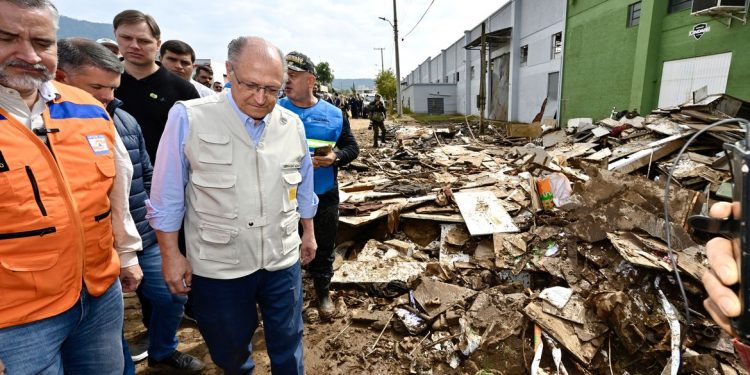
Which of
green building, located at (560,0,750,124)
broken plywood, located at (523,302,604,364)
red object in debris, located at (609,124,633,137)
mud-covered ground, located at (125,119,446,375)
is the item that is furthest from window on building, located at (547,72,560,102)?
mud-covered ground, located at (125,119,446,375)

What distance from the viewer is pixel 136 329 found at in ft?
11.2

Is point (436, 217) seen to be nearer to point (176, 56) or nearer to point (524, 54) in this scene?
point (176, 56)

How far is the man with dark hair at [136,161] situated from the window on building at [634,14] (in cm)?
1600

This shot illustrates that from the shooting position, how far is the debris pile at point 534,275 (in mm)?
2799

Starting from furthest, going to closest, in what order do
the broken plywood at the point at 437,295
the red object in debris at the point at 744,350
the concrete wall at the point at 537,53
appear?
1. the concrete wall at the point at 537,53
2. the broken plywood at the point at 437,295
3. the red object in debris at the point at 744,350

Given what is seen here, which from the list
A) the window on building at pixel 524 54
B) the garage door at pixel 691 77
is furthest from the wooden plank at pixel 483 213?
the window on building at pixel 524 54

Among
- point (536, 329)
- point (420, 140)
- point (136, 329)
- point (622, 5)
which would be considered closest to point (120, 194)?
point (136, 329)

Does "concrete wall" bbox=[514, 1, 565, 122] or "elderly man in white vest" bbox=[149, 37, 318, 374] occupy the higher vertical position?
"concrete wall" bbox=[514, 1, 565, 122]

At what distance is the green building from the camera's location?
9.54 metres

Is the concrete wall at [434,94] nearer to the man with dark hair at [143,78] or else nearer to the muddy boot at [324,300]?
the muddy boot at [324,300]

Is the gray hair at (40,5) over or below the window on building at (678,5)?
below

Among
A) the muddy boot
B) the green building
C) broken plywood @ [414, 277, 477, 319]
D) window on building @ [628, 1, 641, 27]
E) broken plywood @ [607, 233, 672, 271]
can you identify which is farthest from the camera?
window on building @ [628, 1, 641, 27]

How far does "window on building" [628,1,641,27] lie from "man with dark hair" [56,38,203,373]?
16002mm

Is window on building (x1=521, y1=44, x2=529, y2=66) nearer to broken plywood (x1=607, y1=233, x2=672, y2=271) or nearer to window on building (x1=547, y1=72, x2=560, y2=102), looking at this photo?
window on building (x1=547, y1=72, x2=560, y2=102)
